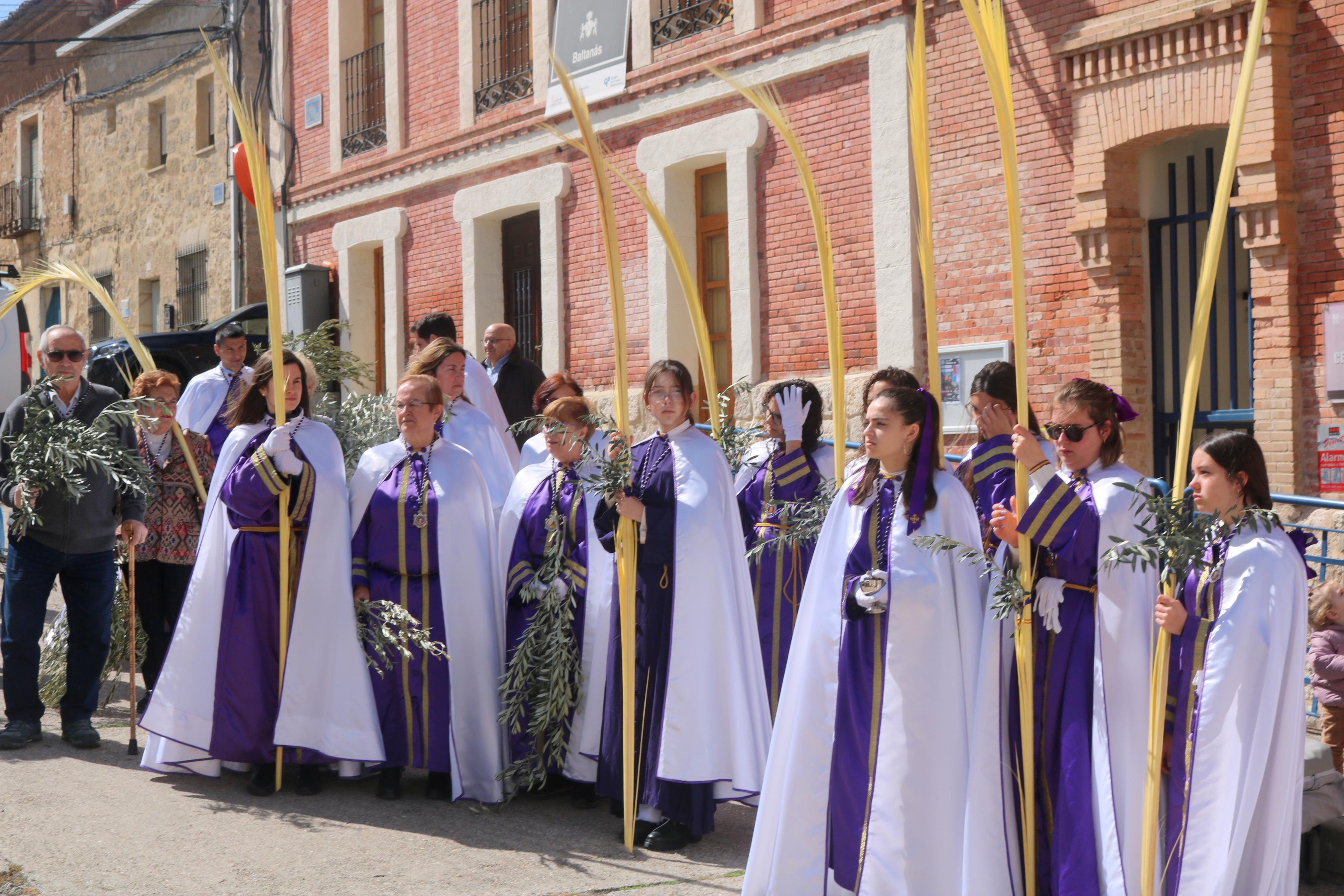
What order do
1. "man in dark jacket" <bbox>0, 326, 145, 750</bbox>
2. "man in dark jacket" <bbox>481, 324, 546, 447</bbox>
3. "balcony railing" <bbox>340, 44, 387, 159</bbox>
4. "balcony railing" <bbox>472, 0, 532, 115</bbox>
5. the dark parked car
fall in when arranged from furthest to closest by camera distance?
"balcony railing" <bbox>340, 44, 387, 159</bbox> < "balcony railing" <bbox>472, 0, 532, 115</bbox> < the dark parked car < "man in dark jacket" <bbox>481, 324, 546, 447</bbox> < "man in dark jacket" <bbox>0, 326, 145, 750</bbox>

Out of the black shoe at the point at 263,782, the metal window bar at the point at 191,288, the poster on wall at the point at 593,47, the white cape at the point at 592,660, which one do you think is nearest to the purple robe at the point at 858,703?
the white cape at the point at 592,660

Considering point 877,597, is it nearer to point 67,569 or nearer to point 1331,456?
point 67,569

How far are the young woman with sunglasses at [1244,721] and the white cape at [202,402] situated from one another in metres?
5.95

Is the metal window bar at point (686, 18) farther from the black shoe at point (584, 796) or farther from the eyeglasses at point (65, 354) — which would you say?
the black shoe at point (584, 796)

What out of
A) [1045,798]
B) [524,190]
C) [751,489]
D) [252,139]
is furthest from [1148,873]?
[524,190]

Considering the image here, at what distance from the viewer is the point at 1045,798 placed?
4230 mm

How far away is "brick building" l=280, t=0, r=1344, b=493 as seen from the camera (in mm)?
8383

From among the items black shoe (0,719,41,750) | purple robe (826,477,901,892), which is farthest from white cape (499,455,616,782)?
black shoe (0,719,41,750)

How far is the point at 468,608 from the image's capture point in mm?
5812

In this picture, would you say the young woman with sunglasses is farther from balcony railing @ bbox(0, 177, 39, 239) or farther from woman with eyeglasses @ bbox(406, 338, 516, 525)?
balcony railing @ bbox(0, 177, 39, 239)

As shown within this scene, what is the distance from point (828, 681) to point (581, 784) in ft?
5.99

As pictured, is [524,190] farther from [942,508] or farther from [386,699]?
[942,508]

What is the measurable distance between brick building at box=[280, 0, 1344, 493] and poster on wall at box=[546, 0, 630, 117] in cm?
16

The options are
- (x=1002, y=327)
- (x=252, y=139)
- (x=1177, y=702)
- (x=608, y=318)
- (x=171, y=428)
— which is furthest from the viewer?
(x=608, y=318)
